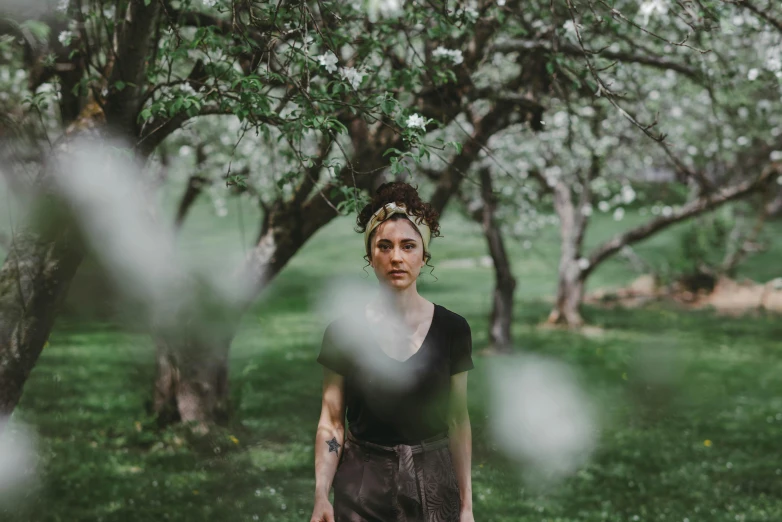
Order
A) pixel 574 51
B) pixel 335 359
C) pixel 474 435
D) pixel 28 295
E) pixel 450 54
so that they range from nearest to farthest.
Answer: pixel 335 359 → pixel 28 295 → pixel 450 54 → pixel 574 51 → pixel 474 435

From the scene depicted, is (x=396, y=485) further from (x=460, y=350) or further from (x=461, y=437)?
(x=460, y=350)

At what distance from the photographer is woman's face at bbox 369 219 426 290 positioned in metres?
2.92

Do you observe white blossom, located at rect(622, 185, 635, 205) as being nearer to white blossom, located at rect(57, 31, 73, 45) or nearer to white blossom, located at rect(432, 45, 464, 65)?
white blossom, located at rect(432, 45, 464, 65)

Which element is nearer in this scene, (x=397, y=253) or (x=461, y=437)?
(x=397, y=253)

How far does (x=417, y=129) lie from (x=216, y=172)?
13353 mm

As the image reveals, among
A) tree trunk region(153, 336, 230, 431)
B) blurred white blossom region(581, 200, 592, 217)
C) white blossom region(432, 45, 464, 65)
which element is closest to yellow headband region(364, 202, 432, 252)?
white blossom region(432, 45, 464, 65)

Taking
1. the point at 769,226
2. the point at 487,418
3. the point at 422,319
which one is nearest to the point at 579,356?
the point at 487,418

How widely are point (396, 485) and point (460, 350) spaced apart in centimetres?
54

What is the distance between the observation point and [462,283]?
28484 millimetres

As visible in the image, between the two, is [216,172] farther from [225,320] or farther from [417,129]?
[417,129]

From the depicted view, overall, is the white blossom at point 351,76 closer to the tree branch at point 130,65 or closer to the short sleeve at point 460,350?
the tree branch at point 130,65

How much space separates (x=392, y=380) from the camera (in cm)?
293

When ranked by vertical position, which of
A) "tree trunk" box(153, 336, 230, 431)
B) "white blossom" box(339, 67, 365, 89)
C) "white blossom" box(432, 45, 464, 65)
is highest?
"white blossom" box(432, 45, 464, 65)

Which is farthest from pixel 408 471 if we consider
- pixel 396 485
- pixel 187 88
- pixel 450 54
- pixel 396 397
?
pixel 450 54
